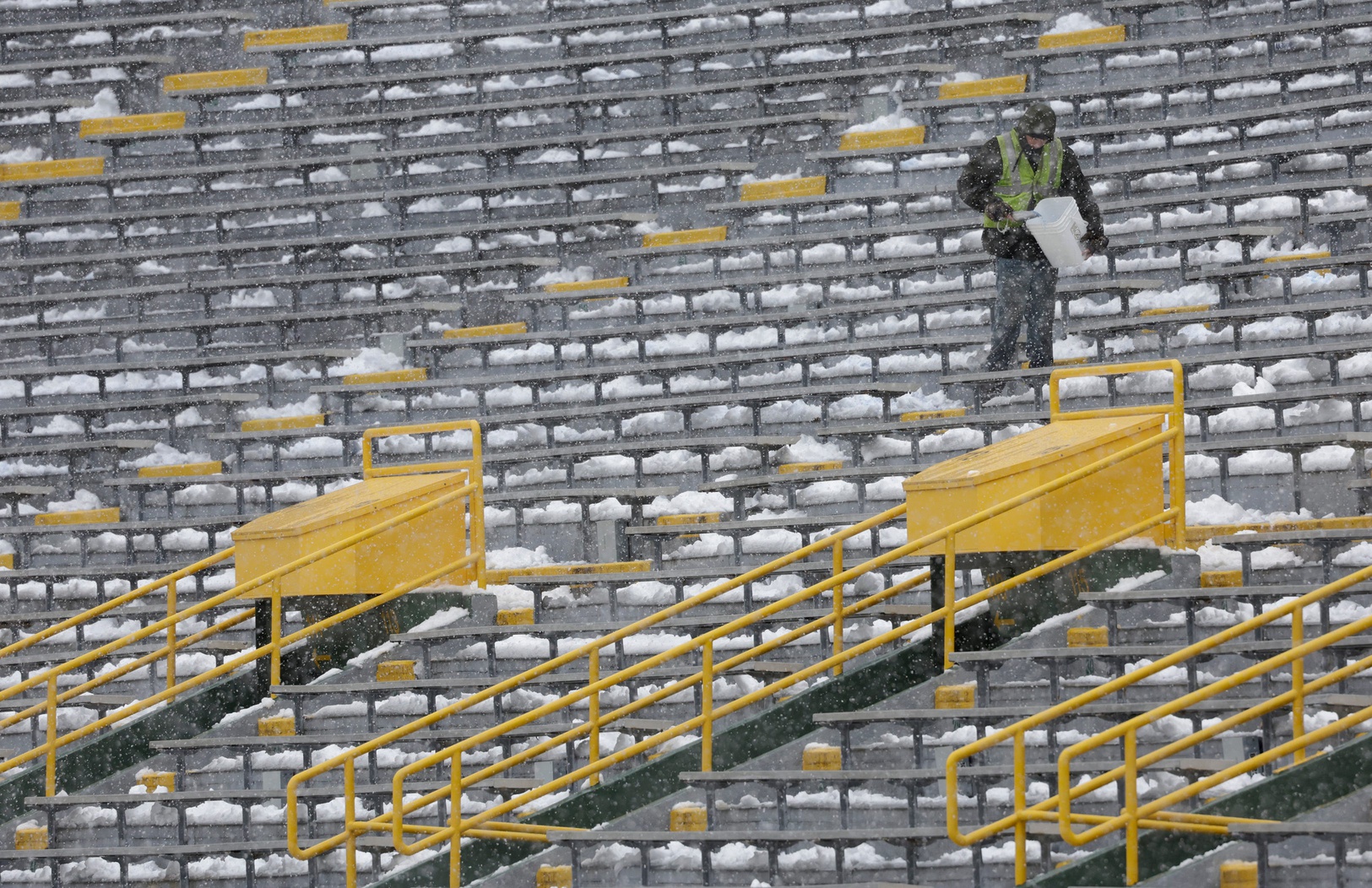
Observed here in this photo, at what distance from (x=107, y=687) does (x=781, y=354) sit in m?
3.96

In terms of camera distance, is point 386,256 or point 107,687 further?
point 386,256

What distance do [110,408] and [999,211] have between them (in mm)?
5491

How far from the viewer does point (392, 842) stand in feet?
25.5

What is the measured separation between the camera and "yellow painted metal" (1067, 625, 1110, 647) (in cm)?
780

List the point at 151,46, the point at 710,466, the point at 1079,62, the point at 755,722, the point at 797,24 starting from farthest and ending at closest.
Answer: the point at 151,46 → the point at 797,24 → the point at 1079,62 → the point at 710,466 → the point at 755,722

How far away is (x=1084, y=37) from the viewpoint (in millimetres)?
12906

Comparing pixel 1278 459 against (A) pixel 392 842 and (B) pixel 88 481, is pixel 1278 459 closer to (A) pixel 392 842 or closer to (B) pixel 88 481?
(A) pixel 392 842

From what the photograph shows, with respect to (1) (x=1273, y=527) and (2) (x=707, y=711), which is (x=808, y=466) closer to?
(1) (x=1273, y=527)

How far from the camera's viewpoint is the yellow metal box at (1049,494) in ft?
25.8

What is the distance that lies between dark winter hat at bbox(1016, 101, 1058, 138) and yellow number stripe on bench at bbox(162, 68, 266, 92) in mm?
6663

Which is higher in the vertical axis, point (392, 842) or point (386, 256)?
Result: point (386, 256)

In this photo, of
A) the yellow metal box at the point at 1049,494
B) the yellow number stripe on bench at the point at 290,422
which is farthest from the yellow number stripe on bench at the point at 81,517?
the yellow metal box at the point at 1049,494

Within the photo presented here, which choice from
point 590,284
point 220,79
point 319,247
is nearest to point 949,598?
point 590,284

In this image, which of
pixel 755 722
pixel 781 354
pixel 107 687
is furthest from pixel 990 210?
pixel 107 687
